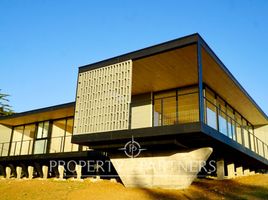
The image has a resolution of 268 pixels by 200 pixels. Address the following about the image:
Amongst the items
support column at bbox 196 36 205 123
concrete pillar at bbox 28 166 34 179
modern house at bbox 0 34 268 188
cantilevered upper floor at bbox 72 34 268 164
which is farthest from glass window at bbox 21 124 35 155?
support column at bbox 196 36 205 123

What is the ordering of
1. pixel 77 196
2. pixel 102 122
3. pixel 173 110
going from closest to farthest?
pixel 77 196, pixel 102 122, pixel 173 110

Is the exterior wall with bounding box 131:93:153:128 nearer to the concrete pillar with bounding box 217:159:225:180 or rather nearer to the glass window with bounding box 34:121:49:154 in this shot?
the concrete pillar with bounding box 217:159:225:180

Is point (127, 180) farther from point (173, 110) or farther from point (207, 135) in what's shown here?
point (173, 110)

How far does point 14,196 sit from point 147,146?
6171 millimetres

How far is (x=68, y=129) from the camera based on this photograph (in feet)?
72.5

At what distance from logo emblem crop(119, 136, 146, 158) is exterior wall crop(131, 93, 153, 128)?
11.2ft

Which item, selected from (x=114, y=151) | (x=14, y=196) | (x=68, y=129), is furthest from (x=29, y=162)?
(x=114, y=151)

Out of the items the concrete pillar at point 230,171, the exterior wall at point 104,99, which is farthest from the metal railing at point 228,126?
the exterior wall at point 104,99

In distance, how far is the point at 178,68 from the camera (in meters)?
12.9

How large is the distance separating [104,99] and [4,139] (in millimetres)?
15622

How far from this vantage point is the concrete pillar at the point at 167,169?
37.7ft

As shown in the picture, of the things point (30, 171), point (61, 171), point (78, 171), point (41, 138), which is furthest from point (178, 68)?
point (41, 138)

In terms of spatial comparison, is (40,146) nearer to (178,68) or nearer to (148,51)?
(178,68)

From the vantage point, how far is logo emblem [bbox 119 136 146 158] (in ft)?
39.2
